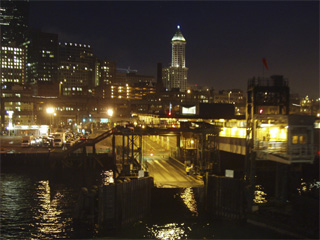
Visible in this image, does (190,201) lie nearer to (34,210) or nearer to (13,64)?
(34,210)

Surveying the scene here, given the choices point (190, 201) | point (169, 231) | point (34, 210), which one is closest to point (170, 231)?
point (169, 231)

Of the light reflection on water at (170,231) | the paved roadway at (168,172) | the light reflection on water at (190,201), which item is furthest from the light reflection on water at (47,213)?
the light reflection on water at (190,201)

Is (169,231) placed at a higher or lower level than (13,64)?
lower

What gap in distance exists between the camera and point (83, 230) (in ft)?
72.0

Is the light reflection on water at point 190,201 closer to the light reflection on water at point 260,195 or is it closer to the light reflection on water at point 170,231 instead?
the light reflection on water at point 170,231

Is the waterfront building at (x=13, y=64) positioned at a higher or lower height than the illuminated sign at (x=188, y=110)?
higher

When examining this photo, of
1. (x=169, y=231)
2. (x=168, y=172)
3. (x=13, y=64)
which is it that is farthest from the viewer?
(x=13, y=64)

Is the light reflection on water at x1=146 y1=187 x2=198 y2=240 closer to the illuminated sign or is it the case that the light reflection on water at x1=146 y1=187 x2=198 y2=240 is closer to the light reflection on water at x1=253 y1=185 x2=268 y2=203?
the light reflection on water at x1=253 y1=185 x2=268 y2=203

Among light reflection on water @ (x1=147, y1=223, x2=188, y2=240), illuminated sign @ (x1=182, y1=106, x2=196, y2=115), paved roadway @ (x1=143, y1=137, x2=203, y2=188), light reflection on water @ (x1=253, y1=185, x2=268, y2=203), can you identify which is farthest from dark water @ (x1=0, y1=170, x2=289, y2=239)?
illuminated sign @ (x1=182, y1=106, x2=196, y2=115)

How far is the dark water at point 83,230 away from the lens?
21.1 m

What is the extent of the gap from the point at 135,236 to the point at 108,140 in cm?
4188

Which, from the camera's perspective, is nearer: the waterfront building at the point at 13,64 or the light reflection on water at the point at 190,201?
the light reflection on water at the point at 190,201

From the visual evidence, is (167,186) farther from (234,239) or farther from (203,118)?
(203,118)

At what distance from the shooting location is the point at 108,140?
61375 mm
